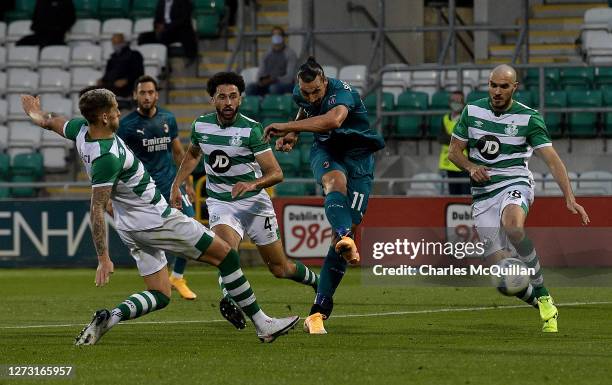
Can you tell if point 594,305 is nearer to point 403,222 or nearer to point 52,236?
point 403,222

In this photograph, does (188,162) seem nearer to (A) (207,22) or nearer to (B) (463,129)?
(B) (463,129)

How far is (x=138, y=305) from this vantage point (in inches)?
397

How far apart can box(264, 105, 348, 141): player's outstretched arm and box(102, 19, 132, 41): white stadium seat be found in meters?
16.3

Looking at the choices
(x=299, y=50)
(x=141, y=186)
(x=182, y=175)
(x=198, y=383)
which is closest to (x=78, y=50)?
(x=299, y=50)

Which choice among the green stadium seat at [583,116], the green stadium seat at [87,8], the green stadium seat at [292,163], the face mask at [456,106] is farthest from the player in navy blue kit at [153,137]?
the green stadium seat at [87,8]

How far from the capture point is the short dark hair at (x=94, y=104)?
31.3 feet

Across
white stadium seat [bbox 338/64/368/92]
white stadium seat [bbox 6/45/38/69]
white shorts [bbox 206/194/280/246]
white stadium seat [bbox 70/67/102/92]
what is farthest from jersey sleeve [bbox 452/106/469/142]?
white stadium seat [bbox 6/45/38/69]

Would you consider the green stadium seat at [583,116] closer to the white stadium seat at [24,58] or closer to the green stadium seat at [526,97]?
the green stadium seat at [526,97]

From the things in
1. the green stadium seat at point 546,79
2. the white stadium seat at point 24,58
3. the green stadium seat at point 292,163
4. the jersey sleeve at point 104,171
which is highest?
the jersey sleeve at point 104,171

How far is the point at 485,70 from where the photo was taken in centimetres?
2328

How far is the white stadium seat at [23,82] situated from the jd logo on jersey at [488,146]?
52.6 ft

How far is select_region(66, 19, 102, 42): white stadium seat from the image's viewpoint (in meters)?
26.7

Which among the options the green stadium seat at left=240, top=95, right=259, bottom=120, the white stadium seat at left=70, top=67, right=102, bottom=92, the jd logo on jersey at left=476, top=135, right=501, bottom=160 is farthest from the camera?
the white stadium seat at left=70, top=67, right=102, bottom=92

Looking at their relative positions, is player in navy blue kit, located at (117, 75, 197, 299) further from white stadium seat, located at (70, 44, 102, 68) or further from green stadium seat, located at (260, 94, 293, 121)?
white stadium seat, located at (70, 44, 102, 68)
